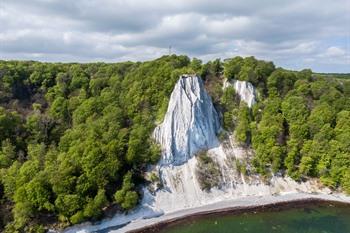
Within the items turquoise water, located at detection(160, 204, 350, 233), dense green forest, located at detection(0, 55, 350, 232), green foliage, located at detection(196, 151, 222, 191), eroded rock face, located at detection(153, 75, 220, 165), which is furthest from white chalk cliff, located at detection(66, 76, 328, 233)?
turquoise water, located at detection(160, 204, 350, 233)

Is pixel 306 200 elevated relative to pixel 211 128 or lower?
lower

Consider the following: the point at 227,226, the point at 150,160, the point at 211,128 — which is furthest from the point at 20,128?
the point at 227,226

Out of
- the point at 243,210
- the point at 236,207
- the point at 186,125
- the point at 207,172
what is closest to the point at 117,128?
the point at 186,125

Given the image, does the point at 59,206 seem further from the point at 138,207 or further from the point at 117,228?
the point at 138,207

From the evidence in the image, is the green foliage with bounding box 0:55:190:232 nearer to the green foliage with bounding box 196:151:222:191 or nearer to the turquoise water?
the green foliage with bounding box 196:151:222:191

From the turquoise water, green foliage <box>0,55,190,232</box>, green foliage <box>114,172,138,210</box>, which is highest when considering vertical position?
green foliage <box>0,55,190,232</box>

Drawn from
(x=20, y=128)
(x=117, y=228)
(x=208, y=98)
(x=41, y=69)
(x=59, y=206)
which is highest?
(x=41, y=69)

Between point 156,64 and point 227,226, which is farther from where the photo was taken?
point 156,64
